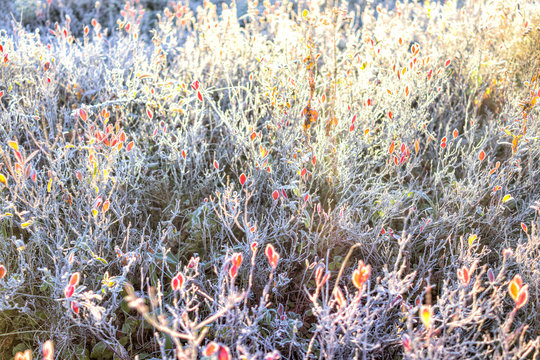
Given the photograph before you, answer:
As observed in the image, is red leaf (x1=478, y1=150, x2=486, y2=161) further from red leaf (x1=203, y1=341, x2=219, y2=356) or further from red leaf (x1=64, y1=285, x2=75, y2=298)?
red leaf (x1=64, y1=285, x2=75, y2=298)

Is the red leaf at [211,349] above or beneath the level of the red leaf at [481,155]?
beneath

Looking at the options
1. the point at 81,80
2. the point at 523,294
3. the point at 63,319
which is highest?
the point at 81,80

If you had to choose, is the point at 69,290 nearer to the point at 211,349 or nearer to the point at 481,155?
the point at 211,349

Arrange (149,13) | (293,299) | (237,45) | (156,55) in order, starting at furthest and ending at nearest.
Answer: (149,13)
(237,45)
(156,55)
(293,299)

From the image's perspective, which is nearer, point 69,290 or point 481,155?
point 69,290

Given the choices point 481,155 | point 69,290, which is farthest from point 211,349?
point 481,155

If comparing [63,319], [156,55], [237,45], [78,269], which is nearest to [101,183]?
[78,269]

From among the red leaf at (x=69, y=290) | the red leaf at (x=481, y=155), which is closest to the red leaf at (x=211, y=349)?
the red leaf at (x=69, y=290)

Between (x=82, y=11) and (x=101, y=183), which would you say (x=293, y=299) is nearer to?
(x=101, y=183)

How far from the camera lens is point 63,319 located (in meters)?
1.63

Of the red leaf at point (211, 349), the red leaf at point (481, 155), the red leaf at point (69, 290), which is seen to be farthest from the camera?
the red leaf at point (481, 155)

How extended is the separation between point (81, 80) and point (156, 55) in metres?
0.62

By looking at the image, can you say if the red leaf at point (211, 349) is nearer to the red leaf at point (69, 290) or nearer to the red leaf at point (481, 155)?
the red leaf at point (69, 290)

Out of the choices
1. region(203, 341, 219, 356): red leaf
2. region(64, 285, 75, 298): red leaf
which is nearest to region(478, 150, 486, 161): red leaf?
region(203, 341, 219, 356): red leaf
